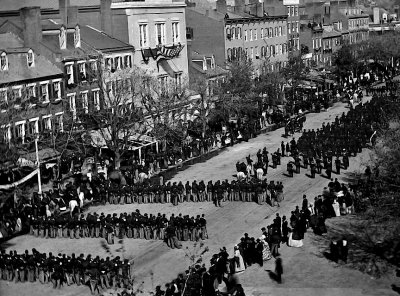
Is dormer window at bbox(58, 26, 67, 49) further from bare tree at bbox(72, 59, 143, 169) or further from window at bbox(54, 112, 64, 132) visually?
window at bbox(54, 112, 64, 132)

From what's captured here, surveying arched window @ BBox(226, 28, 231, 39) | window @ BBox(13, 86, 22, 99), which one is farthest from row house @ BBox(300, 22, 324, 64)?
window @ BBox(13, 86, 22, 99)

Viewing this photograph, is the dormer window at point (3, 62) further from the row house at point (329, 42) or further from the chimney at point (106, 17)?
the row house at point (329, 42)

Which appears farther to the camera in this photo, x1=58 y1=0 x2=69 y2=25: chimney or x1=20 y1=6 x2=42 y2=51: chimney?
x1=58 y1=0 x2=69 y2=25: chimney

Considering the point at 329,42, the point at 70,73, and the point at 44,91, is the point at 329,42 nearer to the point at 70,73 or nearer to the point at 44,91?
the point at 70,73

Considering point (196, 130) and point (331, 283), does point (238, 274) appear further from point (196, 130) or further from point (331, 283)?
point (196, 130)

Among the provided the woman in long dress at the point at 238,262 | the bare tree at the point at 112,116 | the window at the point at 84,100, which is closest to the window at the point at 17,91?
the bare tree at the point at 112,116

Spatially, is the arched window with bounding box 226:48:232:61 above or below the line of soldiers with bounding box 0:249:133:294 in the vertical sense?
above

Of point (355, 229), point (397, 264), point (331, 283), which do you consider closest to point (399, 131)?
point (355, 229)

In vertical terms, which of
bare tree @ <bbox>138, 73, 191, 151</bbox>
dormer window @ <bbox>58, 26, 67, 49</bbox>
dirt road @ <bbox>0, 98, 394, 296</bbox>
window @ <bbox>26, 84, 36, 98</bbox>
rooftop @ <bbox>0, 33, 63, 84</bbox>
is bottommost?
dirt road @ <bbox>0, 98, 394, 296</bbox>
